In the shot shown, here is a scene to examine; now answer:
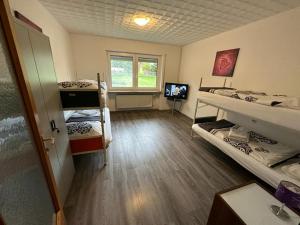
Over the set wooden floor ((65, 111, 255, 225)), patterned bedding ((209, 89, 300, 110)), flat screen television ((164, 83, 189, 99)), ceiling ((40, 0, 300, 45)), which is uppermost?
ceiling ((40, 0, 300, 45))

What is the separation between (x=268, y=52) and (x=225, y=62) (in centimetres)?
83

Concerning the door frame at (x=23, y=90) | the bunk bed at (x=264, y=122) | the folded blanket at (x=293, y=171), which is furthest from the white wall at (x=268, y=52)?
the door frame at (x=23, y=90)

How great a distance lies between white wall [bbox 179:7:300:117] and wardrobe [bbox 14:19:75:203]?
298 cm

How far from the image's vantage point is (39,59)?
1.16 m

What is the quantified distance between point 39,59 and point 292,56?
3070 millimetres

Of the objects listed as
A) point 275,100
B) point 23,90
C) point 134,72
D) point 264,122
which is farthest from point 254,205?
point 134,72

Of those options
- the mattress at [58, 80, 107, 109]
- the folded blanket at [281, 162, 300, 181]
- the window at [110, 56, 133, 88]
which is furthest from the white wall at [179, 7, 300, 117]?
the mattress at [58, 80, 107, 109]

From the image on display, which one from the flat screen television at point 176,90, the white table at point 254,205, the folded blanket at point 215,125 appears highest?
the flat screen television at point 176,90

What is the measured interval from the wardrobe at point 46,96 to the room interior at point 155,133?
0.01 m

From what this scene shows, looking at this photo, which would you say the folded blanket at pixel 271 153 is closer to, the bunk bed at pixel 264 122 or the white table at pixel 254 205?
the bunk bed at pixel 264 122

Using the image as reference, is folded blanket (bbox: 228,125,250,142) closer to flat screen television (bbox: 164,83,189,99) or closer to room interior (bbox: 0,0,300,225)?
room interior (bbox: 0,0,300,225)

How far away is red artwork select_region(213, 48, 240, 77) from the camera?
9.16 ft

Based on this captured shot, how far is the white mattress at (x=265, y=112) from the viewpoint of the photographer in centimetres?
133

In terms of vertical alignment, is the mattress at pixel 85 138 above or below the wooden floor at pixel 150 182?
above
